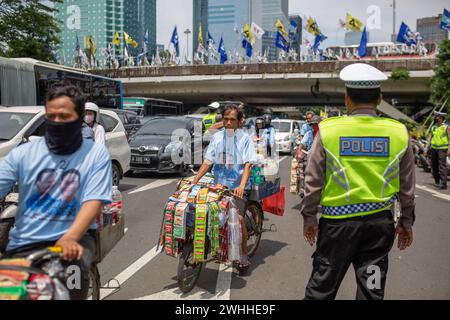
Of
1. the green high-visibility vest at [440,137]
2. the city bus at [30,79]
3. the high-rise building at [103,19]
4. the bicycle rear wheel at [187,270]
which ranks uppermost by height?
the high-rise building at [103,19]

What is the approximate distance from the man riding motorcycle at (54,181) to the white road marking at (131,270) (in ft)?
6.08

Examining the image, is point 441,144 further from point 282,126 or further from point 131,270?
point 282,126

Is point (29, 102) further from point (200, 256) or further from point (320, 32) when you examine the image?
point (320, 32)

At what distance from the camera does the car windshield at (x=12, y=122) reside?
8077 mm

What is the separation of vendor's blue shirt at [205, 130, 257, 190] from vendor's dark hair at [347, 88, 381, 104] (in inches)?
87.4

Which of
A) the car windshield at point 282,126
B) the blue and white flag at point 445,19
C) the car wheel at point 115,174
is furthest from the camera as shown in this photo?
the blue and white flag at point 445,19

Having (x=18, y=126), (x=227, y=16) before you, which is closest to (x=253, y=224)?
(x=18, y=126)

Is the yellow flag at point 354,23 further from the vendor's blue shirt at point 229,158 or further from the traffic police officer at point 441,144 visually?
the vendor's blue shirt at point 229,158

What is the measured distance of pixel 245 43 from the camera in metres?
48.3

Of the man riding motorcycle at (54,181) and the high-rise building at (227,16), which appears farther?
the high-rise building at (227,16)

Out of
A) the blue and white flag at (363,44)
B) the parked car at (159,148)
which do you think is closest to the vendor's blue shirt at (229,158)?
the parked car at (159,148)

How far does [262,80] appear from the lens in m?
39.1

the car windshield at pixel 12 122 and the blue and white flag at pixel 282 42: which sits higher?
the blue and white flag at pixel 282 42
